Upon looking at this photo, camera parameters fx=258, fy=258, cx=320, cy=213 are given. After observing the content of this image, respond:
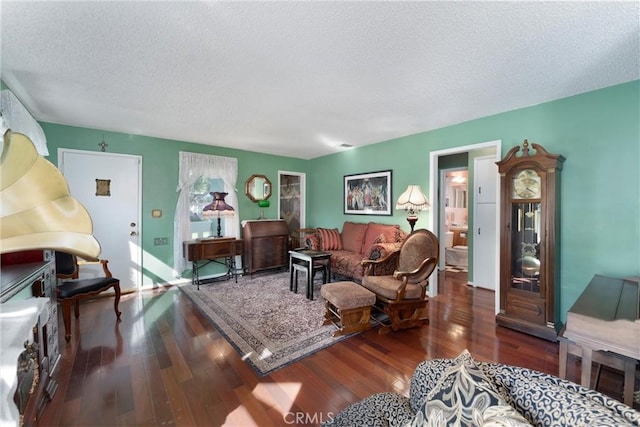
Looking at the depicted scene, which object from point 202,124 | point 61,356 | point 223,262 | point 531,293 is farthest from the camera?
point 223,262

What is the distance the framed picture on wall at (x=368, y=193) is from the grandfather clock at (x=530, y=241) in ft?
5.97

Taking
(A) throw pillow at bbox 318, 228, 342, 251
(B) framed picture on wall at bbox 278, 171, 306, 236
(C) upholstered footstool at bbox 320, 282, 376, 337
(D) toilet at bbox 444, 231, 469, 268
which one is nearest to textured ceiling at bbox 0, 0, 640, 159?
(C) upholstered footstool at bbox 320, 282, 376, 337

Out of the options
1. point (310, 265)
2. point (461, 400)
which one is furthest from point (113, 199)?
Answer: point (461, 400)

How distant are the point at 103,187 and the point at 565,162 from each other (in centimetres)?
597

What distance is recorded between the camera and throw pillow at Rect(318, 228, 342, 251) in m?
4.84

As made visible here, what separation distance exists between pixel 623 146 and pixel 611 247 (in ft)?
3.08

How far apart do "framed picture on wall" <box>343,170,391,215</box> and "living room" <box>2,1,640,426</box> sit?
0.13 metres

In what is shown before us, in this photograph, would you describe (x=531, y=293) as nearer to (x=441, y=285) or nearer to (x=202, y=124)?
(x=441, y=285)

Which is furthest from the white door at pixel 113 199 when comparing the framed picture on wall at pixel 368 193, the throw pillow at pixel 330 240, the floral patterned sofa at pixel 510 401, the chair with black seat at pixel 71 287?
the floral patterned sofa at pixel 510 401

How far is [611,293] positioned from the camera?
184 centimetres

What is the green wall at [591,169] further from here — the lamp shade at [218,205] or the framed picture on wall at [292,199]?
the lamp shade at [218,205]

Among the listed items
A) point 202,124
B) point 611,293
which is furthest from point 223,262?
point 611,293

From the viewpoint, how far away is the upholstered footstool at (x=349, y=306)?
2646 mm

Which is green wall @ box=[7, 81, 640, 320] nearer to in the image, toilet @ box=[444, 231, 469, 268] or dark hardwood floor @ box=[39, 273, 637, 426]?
dark hardwood floor @ box=[39, 273, 637, 426]
